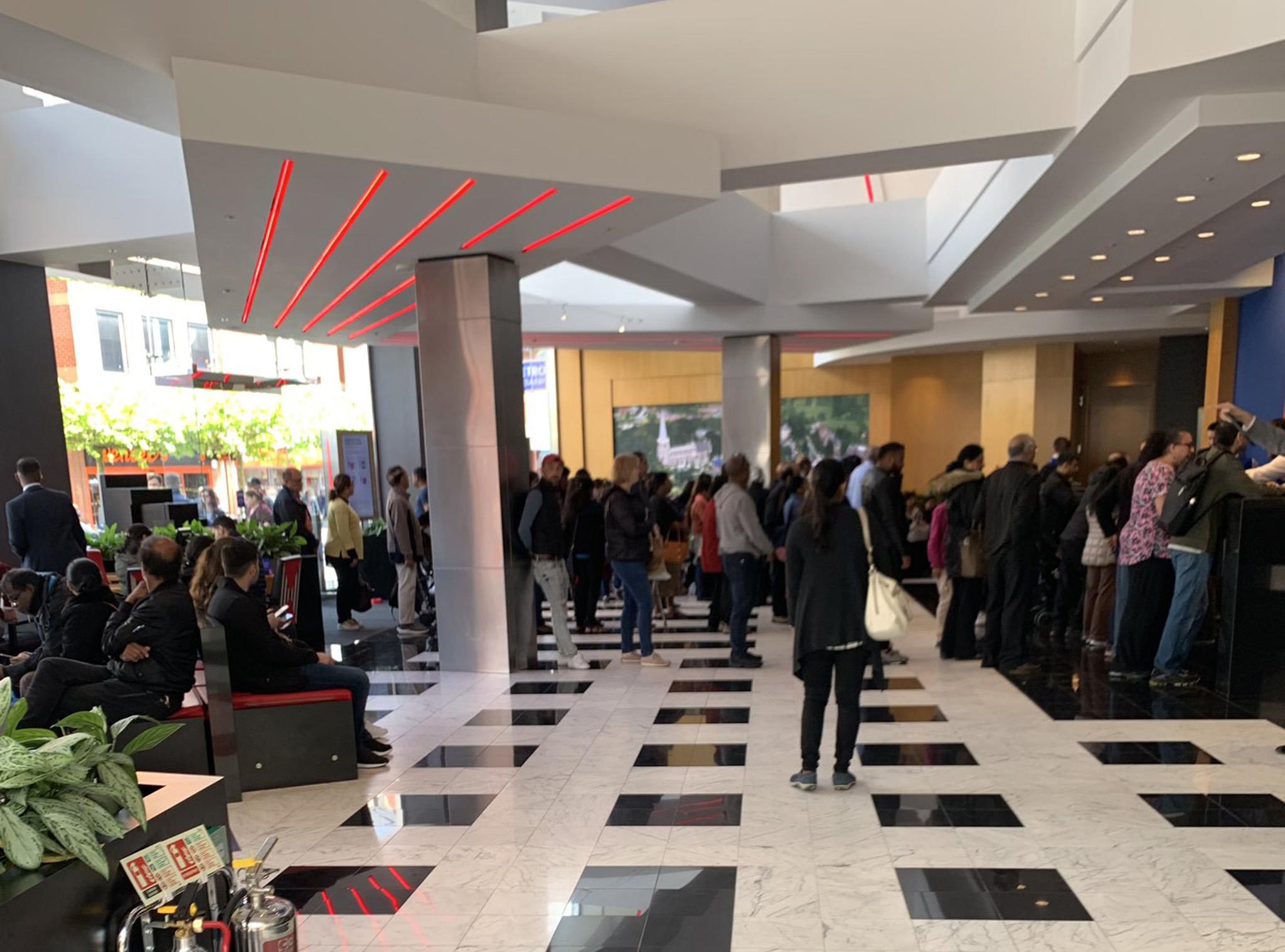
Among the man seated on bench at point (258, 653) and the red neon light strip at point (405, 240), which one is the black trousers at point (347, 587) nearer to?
the red neon light strip at point (405, 240)

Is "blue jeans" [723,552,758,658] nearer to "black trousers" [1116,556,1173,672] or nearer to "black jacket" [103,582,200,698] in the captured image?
"black trousers" [1116,556,1173,672]

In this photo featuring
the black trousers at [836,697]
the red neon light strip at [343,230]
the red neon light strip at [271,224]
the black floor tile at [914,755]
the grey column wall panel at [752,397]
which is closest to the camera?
the black trousers at [836,697]

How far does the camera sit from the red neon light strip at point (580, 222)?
5.28m

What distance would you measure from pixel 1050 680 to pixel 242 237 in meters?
Answer: 6.52

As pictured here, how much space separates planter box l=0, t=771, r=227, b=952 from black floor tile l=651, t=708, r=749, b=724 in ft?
11.3

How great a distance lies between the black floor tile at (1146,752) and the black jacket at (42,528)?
8.05 m

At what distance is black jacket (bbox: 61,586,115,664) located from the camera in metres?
4.46

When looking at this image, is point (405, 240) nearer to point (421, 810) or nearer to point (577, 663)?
point (577, 663)

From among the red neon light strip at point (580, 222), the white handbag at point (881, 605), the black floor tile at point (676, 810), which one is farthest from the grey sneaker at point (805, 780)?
the red neon light strip at point (580, 222)

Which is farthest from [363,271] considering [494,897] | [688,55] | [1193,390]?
[1193,390]

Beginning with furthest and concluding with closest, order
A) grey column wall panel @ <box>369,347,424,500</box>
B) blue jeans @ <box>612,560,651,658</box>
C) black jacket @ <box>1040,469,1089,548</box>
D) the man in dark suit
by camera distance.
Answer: grey column wall panel @ <box>369,347,424,500</box> → black jacket @ <box>1040,469,1089,548</box> → the man in dark suit → blue jeans @ <box>612,560,651,658</box>

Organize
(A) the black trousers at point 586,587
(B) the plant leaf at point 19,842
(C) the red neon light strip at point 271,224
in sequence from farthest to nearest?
1. (A) the black trousers at point 586,587
2. (C) the red neon light strip at point 271,224
3. (B) the plant leaf at point 19,842

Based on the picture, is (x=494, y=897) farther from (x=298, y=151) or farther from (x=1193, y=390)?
(x=1193, y=390)

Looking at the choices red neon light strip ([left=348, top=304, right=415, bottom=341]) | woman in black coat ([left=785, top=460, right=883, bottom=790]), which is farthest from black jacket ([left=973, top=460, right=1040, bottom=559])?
red neon light strip ([left=348, top=304, right=415, bottom=341])
